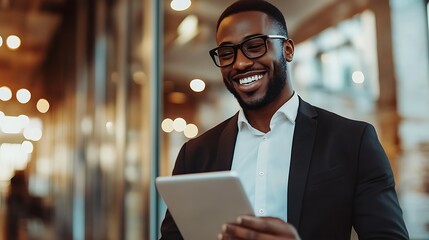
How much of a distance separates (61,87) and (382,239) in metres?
5.41

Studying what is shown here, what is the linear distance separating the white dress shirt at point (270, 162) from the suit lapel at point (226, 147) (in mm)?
15

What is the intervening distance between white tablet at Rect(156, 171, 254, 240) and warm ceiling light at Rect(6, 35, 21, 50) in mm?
4893

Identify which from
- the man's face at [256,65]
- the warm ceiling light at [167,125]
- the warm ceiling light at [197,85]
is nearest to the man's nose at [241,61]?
the man's face at [256,65]

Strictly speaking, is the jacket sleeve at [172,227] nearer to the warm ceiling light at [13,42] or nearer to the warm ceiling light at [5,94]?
the warm ceiling light at [5,94]

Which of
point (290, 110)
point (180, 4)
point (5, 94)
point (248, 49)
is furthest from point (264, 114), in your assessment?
point (5, 94)

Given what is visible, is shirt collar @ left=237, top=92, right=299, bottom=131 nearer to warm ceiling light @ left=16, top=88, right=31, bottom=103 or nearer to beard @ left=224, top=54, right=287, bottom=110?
beard @ left=224, top=54, right=287, bottom=110

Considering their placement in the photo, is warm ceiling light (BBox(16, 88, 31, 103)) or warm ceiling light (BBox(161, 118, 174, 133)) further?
warm ceiling light (BBox(16, 88, 31, 103))

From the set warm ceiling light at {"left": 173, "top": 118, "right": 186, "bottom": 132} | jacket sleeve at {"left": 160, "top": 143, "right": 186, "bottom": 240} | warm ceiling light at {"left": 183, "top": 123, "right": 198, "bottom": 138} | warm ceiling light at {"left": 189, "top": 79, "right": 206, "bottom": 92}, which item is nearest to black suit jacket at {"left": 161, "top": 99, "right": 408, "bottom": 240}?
jacket sleeve at {"left": 160, "top": 143, "right": 186, "bottom": 240}

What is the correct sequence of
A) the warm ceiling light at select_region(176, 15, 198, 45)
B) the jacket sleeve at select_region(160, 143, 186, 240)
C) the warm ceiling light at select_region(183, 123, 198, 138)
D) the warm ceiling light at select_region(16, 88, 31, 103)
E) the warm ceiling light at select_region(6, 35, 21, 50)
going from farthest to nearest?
the warm ceiling light at select_region(6, 35, 21, 50)
the warm ceiling light at select_region(16, 88, 31, 103)
the warm ceiling light at select_region(176, 15, 198, 45)
the warm ceiling light at select_region(183, 123, 198, 138)
the jacket sleeve at select_region(160, 143, 186, 240)

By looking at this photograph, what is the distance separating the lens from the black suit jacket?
1218 millimetres

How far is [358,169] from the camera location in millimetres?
1251

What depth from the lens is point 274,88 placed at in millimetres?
1300

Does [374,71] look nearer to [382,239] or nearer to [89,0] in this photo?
[382,239]

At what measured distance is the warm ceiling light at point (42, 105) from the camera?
5.77 meters
